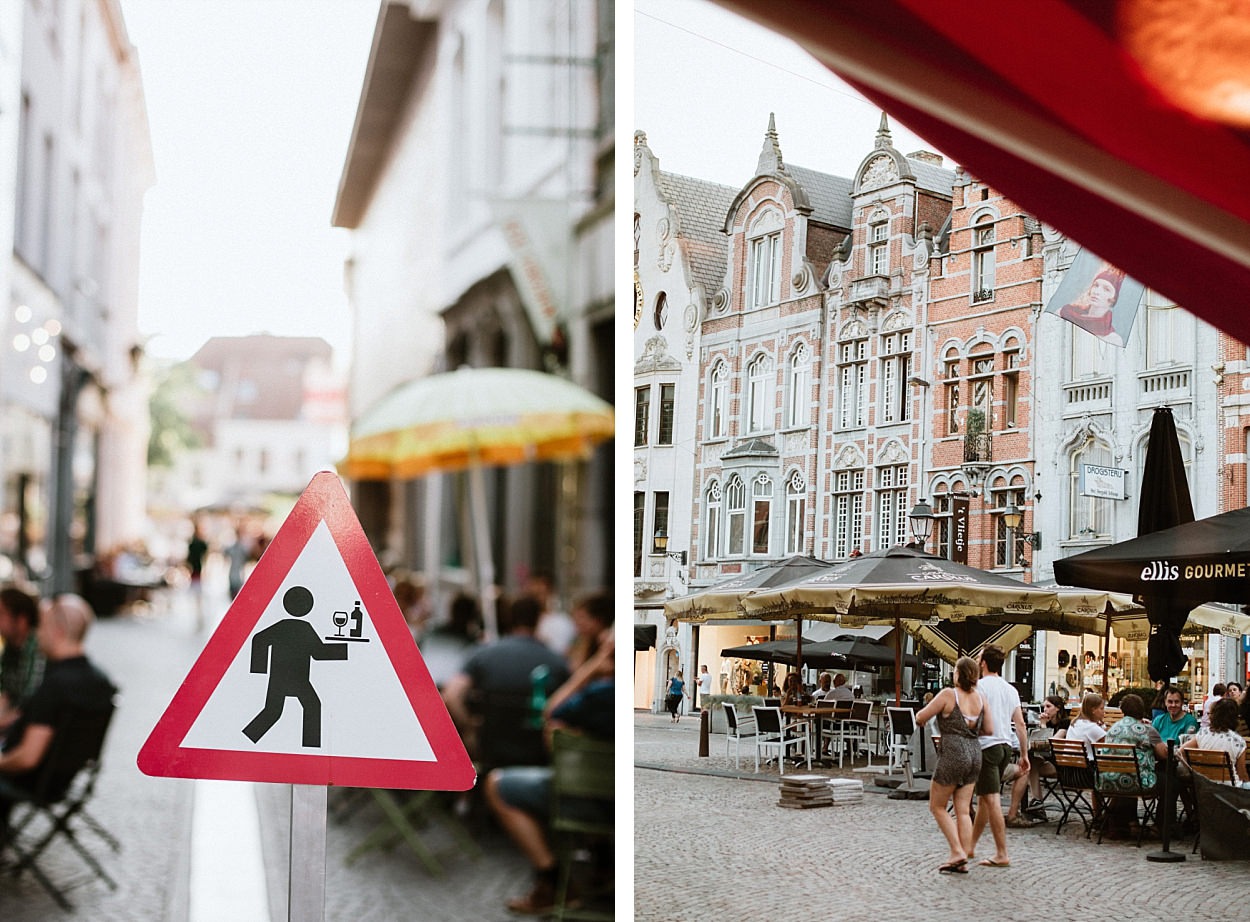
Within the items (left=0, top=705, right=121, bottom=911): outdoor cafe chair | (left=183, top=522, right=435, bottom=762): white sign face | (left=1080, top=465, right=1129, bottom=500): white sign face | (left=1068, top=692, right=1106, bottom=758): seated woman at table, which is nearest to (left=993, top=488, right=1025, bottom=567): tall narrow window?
(left=1080, top=465, right=1129, bottom=500): white sign face

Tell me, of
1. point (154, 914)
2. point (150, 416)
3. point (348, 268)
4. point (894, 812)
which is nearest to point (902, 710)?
point (894, 812)

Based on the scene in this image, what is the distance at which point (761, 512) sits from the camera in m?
3.60

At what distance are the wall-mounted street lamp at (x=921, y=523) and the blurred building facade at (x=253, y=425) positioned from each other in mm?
3345

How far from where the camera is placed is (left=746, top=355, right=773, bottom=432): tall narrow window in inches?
141

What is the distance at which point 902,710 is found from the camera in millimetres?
3283

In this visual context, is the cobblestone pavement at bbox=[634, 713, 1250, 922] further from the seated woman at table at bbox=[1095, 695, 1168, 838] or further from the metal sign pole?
the metal sign pole

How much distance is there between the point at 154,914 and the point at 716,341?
10.3 feet

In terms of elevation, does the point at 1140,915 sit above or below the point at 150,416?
below

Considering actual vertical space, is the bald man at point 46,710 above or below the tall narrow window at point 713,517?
below

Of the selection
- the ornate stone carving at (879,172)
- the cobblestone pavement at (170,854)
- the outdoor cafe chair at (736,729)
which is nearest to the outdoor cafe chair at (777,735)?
the outdoor cafe chair at (736,729)

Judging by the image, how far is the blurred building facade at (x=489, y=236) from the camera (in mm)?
6898

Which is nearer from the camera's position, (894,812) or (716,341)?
(894,812)

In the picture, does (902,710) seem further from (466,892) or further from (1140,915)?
(466,892)

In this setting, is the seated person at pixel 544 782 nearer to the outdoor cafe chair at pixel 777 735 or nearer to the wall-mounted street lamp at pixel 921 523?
the outdoor cafe chair at pixel 777 735
